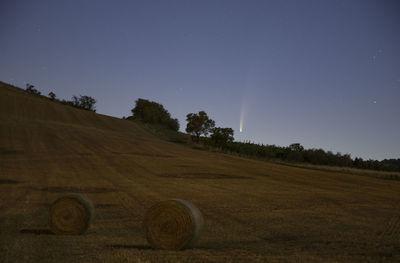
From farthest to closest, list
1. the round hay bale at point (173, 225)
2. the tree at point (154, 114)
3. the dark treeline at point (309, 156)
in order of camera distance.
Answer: the tree at point (154, 114) < the dark treeline at point (309, 156) < the round hay bale at point (173, 225)

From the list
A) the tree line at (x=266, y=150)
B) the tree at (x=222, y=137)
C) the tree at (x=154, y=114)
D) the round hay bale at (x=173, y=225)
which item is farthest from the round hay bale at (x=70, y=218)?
the tree at (x=154, y=114)

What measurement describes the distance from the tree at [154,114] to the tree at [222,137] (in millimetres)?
37314

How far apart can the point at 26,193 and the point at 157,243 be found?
11288mm

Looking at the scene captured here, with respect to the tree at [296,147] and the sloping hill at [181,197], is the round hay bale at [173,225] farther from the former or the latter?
the tree at [296,147]

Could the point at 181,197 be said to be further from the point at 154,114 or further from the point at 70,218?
the point at 154,114

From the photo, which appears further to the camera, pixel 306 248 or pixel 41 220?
pixel 41 220

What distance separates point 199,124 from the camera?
76750 mm

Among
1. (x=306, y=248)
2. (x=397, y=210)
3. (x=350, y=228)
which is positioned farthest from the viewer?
(x=397, y=210)

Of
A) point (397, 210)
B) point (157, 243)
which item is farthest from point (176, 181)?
point (157, 243)

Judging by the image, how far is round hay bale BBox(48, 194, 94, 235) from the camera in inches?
422

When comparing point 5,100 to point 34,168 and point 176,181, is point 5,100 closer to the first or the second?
point 34,168

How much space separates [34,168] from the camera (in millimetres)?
25500

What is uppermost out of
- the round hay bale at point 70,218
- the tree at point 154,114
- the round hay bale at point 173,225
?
the tree at point 154,114

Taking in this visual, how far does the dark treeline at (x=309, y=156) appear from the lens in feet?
198
